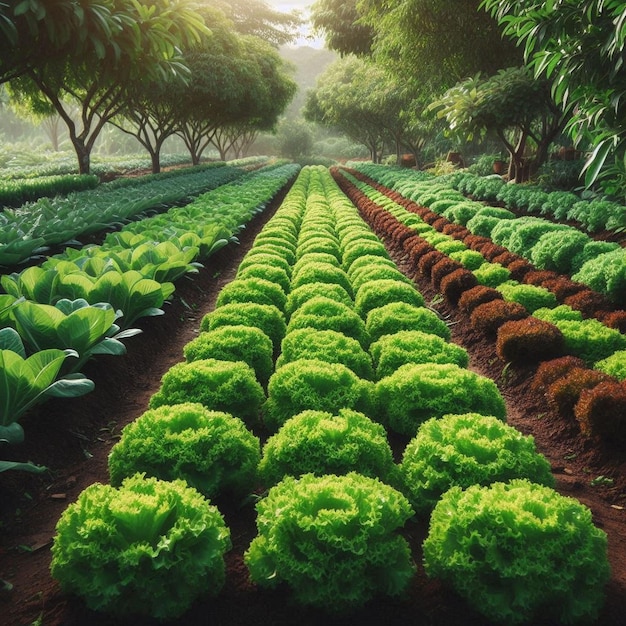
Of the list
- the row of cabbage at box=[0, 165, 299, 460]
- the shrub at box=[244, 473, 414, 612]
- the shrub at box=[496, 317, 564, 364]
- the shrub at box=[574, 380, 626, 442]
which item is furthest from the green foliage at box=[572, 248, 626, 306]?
the row of cabbage at box=[0, 165, 299, 460]

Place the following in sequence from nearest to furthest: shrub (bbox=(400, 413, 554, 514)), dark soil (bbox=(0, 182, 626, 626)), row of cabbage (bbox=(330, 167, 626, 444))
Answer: dark soil (bbox=(0, 182, 626, 626)) < shrub (bbox=(400, 413, 554, 514)) < row of cabbage (bbox=(330, 167, 626, 444))

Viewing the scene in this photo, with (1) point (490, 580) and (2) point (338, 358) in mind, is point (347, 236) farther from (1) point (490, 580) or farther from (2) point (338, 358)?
(1) point (490, 580)

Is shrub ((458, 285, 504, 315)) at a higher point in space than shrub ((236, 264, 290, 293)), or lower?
lower

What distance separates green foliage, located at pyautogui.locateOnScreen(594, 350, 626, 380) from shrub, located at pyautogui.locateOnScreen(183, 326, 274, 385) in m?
3.22

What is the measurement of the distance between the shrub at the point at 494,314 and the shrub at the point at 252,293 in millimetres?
2558

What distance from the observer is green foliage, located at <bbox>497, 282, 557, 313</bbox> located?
266 inches

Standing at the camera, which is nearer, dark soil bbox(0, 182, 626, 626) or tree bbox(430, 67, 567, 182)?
dark soil bbox(0, 182, 626, 626)

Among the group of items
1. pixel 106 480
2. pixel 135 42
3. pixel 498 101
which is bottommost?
pixel 106 480

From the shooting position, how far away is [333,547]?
2387 mm

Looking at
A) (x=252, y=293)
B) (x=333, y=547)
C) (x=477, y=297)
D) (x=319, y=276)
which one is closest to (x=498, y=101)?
(x=477, y=297)

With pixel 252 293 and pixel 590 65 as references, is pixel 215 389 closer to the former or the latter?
pixel 252 293

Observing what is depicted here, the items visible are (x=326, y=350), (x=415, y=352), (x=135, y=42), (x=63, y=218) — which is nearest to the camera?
(x=326, y=350)

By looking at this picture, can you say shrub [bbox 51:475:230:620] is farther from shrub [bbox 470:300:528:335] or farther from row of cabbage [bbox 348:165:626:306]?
row of cabbage [bbox 348:165:626:306]

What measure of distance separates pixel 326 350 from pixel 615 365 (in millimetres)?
2736
